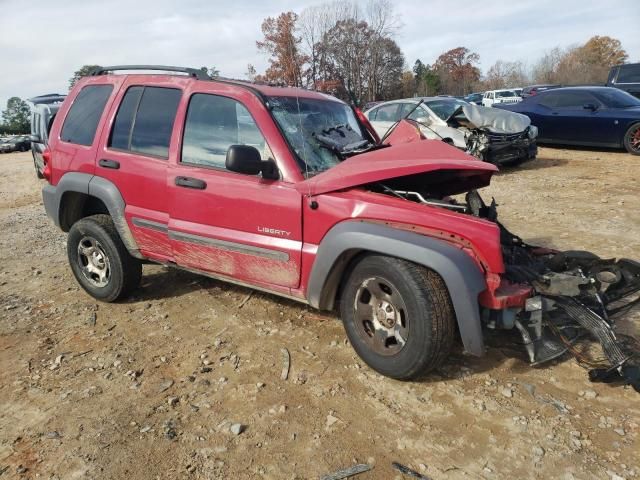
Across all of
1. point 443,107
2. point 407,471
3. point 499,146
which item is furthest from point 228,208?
point 443,107

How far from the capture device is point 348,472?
2379 millimetres

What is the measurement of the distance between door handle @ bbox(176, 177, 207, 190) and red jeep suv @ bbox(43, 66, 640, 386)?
11 millimetres

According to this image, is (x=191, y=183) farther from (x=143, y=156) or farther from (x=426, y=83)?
(x=426, y=83)

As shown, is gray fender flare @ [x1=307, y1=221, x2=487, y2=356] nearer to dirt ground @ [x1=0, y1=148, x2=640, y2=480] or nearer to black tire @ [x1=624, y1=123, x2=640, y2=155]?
dirt ground @ [x1=0, y1=148, x2=640, y2=480]

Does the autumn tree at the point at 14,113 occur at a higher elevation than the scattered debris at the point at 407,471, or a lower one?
higher

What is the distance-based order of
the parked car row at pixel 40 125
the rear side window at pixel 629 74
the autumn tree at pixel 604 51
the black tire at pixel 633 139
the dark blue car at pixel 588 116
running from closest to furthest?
1. the black tire at pixel 633 139
2. the dark blue car at pixel 588 116
3. the parked car row at pixel 40 125
4. the rear side window at pixel 629 74
5. the autumn tree at pixel 604 51

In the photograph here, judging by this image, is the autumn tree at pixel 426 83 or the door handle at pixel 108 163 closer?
the door handle at pixel 108 163

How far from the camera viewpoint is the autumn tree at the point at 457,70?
6431 cm

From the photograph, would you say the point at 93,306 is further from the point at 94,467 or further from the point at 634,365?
the point at 634,365

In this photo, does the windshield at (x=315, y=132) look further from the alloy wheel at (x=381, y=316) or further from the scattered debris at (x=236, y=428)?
the scattered debris at (x=236, y=428)

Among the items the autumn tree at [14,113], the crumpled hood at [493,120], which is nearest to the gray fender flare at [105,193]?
the crumpled hood at [493,120]

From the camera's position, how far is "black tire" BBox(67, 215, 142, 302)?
14.0 ft

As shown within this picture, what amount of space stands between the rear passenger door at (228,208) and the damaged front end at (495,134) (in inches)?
260

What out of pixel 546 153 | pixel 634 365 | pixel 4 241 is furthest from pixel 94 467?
pixel 546 153
